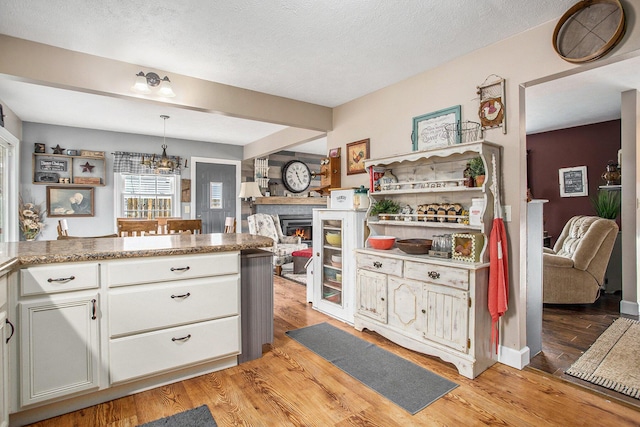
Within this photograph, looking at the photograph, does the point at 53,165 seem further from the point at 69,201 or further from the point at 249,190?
the point at 249,190

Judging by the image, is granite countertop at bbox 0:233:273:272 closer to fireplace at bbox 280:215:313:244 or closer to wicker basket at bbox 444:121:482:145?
wicker basket at bbox 444:121:482:145

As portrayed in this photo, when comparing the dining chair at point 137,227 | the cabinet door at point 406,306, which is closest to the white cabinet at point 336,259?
the cabinet door at point 406,306

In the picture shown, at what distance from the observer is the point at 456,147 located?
2652mm

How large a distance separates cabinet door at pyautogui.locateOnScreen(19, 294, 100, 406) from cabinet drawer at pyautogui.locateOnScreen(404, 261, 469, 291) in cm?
219

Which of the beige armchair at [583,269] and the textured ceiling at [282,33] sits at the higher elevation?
the textured ceiling at [282,33]

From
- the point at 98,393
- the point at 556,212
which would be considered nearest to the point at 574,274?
the point at 556,212

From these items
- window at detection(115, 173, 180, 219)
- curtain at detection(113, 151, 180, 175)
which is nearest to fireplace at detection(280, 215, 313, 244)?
window at detection(115, 173, 180, 219)

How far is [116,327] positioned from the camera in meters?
2.06

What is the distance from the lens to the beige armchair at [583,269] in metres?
3.85

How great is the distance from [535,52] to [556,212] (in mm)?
4247

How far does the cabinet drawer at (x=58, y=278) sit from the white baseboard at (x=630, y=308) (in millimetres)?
4945

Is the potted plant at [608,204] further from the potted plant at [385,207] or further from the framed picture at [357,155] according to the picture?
the framed picture at [357,155]

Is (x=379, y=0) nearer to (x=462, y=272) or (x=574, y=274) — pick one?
(x=462, y=272)

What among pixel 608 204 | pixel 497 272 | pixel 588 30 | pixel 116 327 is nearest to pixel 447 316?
pixel 497 272
